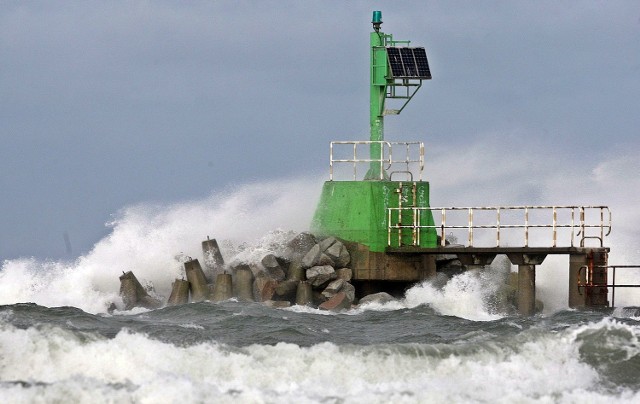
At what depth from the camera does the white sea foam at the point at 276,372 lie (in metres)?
20.3

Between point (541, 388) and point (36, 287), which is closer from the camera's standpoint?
point (541, 388)

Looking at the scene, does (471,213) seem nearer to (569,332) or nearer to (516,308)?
(516,308)

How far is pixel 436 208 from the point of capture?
32656mm

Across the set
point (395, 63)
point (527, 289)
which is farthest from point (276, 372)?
point (395, 63)

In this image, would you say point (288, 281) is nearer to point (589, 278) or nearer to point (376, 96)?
point (376, 96)

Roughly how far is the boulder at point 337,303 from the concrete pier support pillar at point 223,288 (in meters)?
2.00

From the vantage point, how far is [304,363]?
22375mm

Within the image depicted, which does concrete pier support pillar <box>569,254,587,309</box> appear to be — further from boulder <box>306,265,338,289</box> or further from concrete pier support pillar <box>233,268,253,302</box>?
concrete pier support pillar <box>233,268,253,302</box>

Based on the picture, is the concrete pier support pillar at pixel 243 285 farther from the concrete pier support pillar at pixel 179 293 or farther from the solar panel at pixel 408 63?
the solar panel at pixel 408 63

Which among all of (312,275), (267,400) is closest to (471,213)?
(312,275)

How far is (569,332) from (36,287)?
13.6 meters

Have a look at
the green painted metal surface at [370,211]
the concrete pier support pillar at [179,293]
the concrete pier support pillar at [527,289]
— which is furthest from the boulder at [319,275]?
the concrete pier support pillar at [527,289]

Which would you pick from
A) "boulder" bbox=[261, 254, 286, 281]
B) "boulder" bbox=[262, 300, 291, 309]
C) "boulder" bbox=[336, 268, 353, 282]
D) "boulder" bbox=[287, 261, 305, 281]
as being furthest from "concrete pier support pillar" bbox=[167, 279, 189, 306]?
"boulder" bbox=[336, 268, 353, 282]

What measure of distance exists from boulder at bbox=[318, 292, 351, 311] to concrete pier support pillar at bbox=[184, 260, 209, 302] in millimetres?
2641
